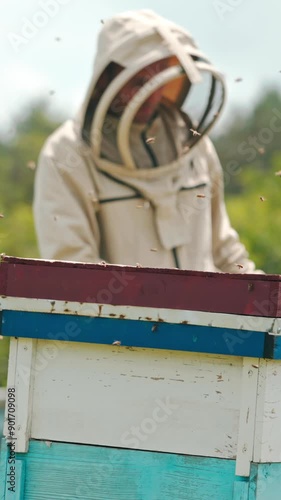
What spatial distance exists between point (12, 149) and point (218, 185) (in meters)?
26.2

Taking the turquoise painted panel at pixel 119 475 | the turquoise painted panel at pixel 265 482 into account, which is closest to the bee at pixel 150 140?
the turquoise painted panel at pixel 119 475

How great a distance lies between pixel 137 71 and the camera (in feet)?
14.0

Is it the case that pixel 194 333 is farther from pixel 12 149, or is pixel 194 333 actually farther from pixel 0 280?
pixel 12 149

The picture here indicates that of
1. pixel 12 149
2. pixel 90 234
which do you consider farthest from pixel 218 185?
pixel 12 149

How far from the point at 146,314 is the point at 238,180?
20.5 metres

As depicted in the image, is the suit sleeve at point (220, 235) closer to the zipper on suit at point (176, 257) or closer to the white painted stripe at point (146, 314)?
the zipper on suit at point (176, 257)

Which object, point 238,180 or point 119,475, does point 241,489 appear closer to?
point 119,475

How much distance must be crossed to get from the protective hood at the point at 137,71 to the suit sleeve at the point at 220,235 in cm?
21

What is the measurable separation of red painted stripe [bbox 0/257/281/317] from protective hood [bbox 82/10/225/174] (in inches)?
59.9

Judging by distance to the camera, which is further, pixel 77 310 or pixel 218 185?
pixel 218 185

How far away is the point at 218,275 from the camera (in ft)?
8.75

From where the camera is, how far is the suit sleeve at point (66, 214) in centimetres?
423

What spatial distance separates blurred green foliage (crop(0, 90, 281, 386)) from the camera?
923cm

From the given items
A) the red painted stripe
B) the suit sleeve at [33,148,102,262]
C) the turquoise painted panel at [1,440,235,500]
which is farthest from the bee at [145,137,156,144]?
the turquoise painted panel at [1,440,235,500]
